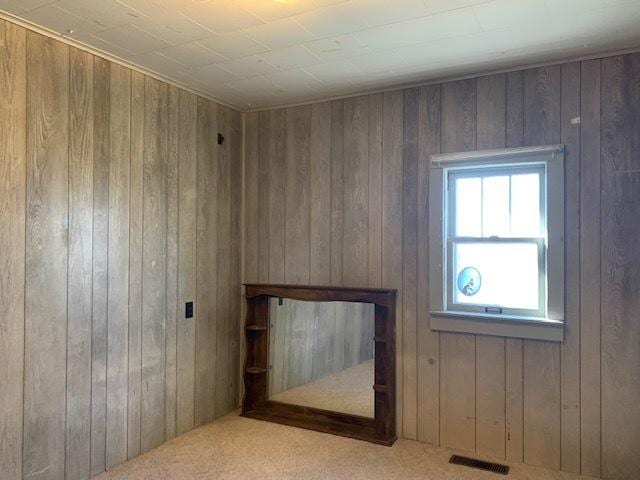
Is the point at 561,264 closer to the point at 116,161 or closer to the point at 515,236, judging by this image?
the point at 515,236

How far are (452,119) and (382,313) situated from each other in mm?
1449

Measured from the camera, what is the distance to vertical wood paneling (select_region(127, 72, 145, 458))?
9.75 ft

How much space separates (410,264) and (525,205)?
853 millimetres

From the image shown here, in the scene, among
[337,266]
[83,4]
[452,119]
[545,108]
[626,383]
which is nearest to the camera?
[83,4]

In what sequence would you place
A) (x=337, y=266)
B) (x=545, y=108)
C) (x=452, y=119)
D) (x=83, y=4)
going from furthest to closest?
(x=337, y=266), (x=452, y=119), (x=545, y=108), (x=83, y=4)

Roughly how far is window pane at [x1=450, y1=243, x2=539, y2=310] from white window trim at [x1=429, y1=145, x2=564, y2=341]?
3.9 inches

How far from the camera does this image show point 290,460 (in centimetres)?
292

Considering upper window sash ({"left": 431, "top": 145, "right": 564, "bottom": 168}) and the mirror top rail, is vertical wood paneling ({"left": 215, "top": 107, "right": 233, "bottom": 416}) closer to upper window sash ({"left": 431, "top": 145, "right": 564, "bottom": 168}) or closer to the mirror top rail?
the mirror top rail

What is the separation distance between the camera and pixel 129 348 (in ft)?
9.70

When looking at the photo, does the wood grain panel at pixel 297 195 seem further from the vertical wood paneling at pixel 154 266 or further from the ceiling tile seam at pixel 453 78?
the vertical wood paneling at pixel 154 266

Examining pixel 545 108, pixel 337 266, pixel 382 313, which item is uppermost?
pixel 545 108

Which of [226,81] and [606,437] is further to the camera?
[226,81]

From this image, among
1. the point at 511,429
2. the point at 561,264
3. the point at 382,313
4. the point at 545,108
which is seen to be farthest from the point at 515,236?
the point at 511,429

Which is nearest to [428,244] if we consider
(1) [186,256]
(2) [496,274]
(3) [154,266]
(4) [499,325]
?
(2) [496,274]
